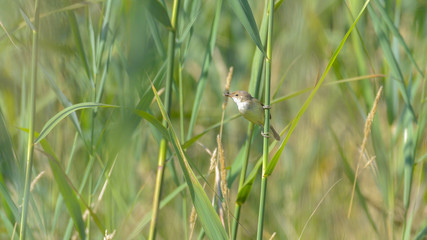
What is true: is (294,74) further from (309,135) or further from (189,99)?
(189,99)

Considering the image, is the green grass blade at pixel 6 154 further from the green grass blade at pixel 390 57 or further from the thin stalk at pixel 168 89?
the green grass blade at pixel 390 57

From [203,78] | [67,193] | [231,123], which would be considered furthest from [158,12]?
[231,123]

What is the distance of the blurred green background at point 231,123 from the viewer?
1176 millimetres

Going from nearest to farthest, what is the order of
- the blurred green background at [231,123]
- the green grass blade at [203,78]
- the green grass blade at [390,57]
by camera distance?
the blurred green background at [231,123] < the green grass blade at [203,78] < the green grass blade at [390,57]

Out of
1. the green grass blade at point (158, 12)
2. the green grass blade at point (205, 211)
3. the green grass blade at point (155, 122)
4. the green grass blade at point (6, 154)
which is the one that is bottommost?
the green grass blade at point (205, 211)

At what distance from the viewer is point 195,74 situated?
251 centimetres

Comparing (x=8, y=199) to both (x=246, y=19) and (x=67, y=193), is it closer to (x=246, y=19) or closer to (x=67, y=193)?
(x=67, y=193)

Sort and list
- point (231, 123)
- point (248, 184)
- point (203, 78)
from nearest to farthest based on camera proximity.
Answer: point (248, 184) < point (203, 78) < point (231, 123)

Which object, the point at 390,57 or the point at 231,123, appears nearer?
the point at 390,57

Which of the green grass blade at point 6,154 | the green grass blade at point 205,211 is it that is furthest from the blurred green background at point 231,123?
the green grass blade at point 205,211

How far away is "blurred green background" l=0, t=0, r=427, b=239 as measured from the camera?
1.18 m

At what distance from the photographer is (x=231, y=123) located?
227cm

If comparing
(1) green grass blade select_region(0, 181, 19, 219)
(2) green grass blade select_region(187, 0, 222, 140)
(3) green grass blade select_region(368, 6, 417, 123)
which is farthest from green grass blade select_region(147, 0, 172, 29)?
(3) green grass blade select_region(368, 6, 417, 123)

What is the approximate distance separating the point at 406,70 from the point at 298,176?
67cm
